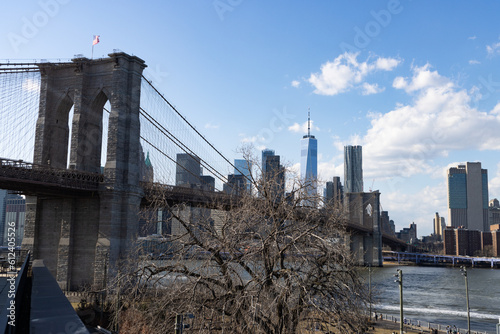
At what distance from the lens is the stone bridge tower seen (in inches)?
1406

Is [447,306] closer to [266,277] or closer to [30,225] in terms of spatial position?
[30,225]

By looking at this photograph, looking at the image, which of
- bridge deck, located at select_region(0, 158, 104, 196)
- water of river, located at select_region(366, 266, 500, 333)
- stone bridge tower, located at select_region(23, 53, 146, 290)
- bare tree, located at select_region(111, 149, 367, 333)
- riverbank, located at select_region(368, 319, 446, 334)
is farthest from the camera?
water of river, located at select_region(366, 266, 500, 333)

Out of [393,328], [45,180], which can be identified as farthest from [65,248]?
[393,328]

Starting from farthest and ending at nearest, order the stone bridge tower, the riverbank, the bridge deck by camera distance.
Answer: the stone bridge tower, the riverbank, the bridge deck

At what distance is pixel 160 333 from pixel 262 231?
3.63 metres

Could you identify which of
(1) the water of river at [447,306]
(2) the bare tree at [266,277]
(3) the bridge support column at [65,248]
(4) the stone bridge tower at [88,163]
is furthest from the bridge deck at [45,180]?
(1) the water of river at [447,306]

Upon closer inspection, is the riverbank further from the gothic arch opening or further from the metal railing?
the gothic arch opening

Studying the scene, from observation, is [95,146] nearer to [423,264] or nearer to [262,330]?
[262,330]

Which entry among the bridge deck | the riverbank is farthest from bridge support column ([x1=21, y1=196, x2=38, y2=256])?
the riverbank

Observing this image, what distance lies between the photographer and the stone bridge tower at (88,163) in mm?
35719

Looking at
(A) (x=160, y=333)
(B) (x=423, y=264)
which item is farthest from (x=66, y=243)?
(B) (x=423, y=264)

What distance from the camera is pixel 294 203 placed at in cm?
1078

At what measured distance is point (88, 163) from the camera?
39.6 m

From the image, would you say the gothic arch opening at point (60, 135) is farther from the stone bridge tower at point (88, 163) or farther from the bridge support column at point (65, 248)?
the bridge support column at point (65, 248)
